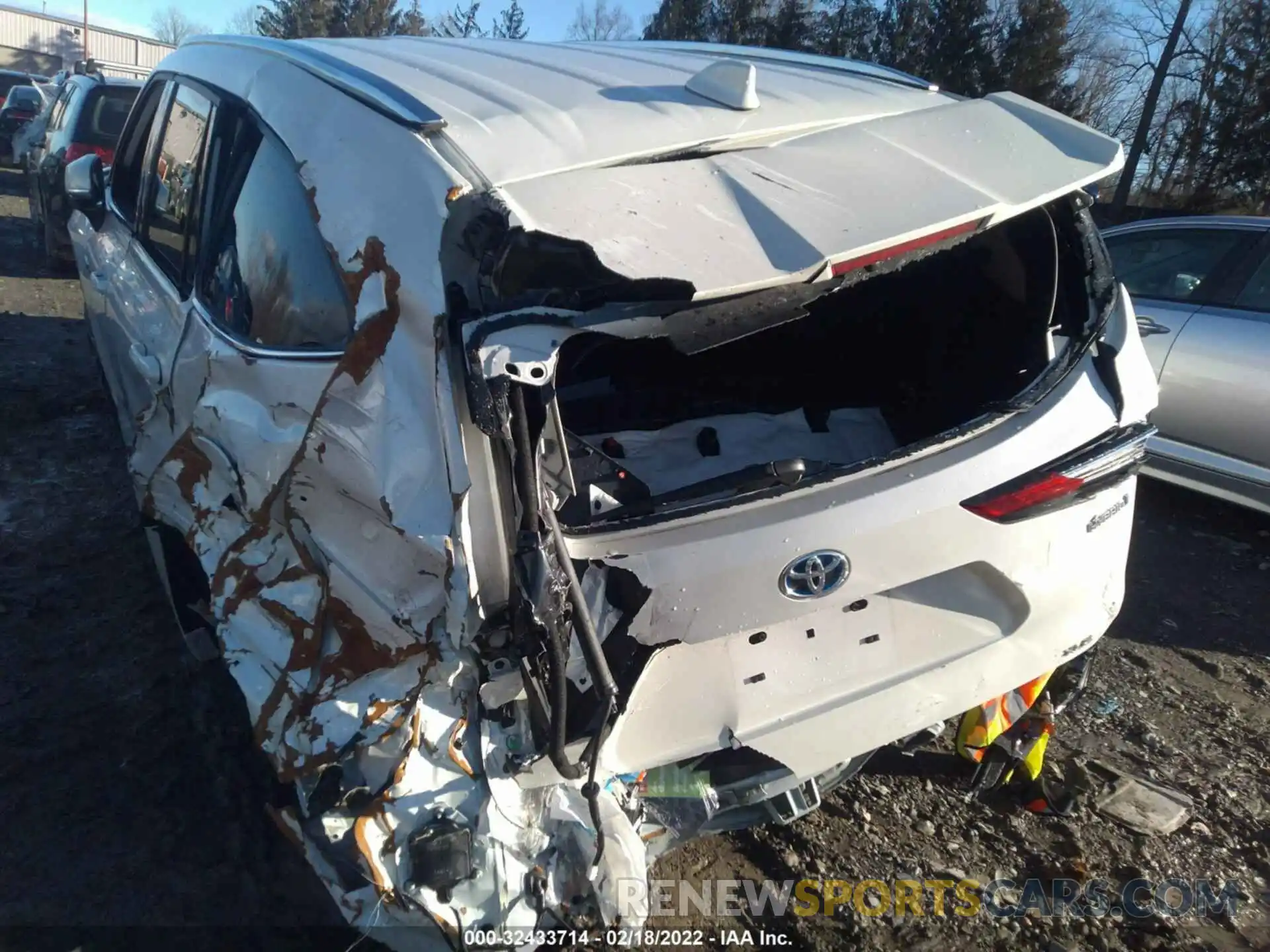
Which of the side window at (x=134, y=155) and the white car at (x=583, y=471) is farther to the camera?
the side window at (x=134, y=155)

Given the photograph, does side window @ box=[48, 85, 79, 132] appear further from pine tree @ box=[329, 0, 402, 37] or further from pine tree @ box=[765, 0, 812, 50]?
pine tree @ box=[329, 0, 402, 37]

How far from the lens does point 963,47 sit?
2309 centimetres

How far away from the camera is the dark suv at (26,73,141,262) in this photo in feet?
27.3

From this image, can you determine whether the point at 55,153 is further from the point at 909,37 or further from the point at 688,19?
the point at 688,19

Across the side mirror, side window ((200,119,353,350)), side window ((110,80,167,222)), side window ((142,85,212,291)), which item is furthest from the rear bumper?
the side mirror

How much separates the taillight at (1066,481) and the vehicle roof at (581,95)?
0.92 m

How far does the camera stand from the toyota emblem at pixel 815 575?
1814 millimetres

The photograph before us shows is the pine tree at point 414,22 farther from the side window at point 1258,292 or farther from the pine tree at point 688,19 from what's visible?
the side window at point 1258,292

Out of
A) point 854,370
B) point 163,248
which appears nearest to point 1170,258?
point 854,370

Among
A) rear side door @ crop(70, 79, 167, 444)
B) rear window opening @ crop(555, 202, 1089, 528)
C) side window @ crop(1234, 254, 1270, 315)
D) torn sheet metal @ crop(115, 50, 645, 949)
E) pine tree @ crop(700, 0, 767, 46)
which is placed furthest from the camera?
pine tree @ crop(700, 0, 767, 46)

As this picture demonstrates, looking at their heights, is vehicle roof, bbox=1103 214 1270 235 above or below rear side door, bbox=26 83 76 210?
above

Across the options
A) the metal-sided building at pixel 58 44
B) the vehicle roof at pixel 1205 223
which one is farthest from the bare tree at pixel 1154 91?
the metal-sided building at pixel 58 44

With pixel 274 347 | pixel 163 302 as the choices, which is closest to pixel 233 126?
pixel 163 302

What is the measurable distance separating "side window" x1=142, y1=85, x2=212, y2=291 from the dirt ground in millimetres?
1344
